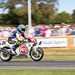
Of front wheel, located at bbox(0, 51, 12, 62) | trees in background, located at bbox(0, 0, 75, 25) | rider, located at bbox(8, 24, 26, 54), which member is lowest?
front wheel, located at bbox(0, 51, 12, 62)

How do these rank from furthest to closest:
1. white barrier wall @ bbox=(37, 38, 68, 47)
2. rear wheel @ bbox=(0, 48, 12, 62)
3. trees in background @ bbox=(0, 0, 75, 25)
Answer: trees in background @ bbox=(0, 0, 75, 25)
white barrier wall @ bbox=(37, 38, 68, 47)
rear wheel @ bbox=(0, 48, 12, 62)

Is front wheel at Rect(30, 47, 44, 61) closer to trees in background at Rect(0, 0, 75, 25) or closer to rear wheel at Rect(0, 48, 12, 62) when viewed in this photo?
rear wheel at Rect(0, 48, 12, 62)

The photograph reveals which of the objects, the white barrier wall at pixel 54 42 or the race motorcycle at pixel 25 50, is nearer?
the race motorcycle at pixel 25 50

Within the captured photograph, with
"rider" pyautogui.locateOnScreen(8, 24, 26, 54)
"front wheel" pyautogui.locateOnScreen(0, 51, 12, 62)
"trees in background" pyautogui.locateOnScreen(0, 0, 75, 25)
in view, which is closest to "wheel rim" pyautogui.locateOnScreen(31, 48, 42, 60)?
"rider" pyautogui.locateOnScreen(8, 24, 26, 54)

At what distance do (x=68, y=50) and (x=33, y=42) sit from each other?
28.6 feet

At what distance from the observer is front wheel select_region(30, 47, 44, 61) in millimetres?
17922

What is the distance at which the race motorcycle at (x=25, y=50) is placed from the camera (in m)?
18.0

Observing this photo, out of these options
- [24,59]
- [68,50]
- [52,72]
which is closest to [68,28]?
[68,50]

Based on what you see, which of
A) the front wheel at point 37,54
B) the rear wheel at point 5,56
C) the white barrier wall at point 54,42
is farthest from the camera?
the white barrier wall at point 54,42

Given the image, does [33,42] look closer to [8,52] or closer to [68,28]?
[8,52]

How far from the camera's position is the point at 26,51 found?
60.2ft

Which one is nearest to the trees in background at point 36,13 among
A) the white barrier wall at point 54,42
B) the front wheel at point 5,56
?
the white barrier wall at point 54,42

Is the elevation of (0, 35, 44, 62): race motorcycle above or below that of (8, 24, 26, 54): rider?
below

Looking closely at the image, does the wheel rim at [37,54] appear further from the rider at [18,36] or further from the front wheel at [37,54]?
the rider at [18,36]
